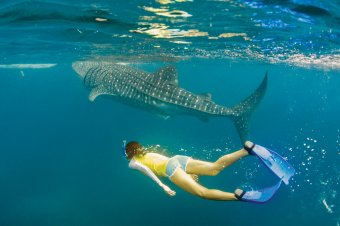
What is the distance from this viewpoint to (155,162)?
7.67 meters

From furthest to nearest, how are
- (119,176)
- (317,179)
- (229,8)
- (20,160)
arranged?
(20,160) → (119,176) → (317,179) → (229,8)

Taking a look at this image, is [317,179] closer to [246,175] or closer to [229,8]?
[246,175]

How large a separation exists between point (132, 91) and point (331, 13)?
836 centimetres

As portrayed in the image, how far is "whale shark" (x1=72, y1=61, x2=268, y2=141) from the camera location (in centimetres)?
1288

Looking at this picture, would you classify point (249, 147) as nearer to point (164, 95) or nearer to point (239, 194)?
point (239, 194)

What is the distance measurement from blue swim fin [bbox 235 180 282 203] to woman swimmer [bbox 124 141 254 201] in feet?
2.26

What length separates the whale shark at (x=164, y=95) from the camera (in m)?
12.9

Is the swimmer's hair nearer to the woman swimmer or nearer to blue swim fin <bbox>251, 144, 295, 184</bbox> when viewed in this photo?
the woman swimmer

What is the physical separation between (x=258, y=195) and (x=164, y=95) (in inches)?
334

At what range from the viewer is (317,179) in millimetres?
22016

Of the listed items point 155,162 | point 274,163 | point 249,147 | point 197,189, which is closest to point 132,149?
point 155,162

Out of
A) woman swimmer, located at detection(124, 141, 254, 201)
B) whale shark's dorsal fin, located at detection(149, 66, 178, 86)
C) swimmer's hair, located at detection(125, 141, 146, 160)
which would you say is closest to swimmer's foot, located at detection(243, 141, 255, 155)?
woman swimmer, located at detection(124, 141, 254, 201)

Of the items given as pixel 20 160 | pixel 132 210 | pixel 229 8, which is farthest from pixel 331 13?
pixel 20 160

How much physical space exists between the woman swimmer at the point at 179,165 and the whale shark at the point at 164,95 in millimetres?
5474
